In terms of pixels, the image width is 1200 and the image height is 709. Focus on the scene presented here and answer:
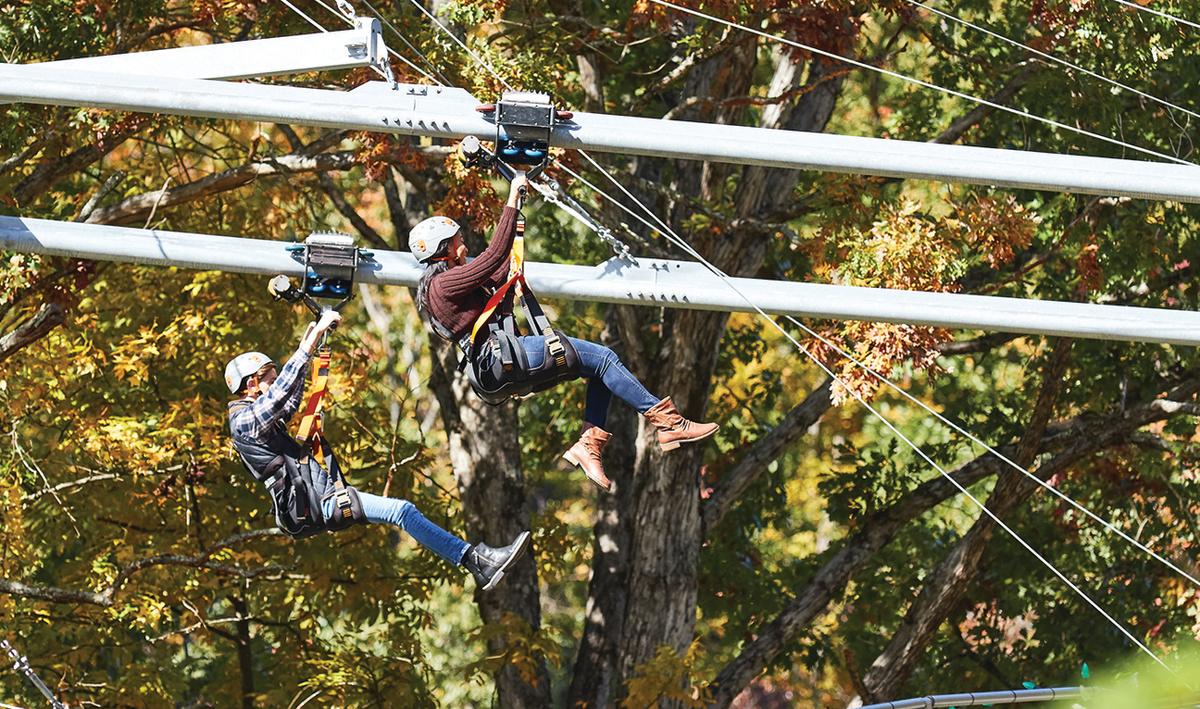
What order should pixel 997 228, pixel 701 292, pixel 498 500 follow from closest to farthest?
pixel 701 292 → pixel 997 228 → pixel 498 500

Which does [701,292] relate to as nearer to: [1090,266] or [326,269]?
[326,269]

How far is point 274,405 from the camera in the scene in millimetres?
7258

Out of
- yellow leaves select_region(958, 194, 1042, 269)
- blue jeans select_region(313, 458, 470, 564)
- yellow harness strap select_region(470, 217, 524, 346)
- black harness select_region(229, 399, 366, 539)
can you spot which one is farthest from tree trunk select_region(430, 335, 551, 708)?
yellow harness strap select_region(470, 217, 524, 346)

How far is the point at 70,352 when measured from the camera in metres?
13.0

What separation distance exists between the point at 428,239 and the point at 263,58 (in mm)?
1073

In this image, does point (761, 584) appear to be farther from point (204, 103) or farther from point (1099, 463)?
point (204, 103)

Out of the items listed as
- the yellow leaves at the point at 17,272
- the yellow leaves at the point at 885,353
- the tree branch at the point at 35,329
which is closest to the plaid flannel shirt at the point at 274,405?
the tree branch at the point at 35,329

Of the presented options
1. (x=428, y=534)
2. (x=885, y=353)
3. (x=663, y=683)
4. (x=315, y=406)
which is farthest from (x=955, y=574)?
(x=315, y=406)

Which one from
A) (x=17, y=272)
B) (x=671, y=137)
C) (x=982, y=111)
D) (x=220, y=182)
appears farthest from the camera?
(x=982, y=111)

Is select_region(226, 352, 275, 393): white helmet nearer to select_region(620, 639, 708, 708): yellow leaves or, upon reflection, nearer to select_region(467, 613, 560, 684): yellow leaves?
select_region(620, 639, 708, 708): yellow leaves

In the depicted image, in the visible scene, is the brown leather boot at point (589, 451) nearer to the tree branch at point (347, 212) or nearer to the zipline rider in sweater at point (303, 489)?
the zipline rider in sweater at point (303, 489)

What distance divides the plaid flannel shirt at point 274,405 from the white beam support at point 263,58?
129cm

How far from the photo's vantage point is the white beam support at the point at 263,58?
273 inches

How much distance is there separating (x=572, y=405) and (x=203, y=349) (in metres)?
3.92
